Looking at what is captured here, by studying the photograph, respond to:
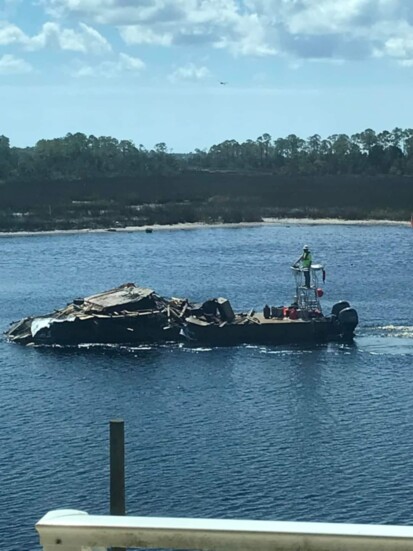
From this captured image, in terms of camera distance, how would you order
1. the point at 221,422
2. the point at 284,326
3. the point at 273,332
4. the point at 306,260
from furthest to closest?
the point at 273,332
the point at 284,326
the point at 306,260
the point at 221,422

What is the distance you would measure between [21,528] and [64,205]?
132 meters

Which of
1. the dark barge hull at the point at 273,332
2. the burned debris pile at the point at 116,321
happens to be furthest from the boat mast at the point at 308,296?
the burned debris pile at the point at 116,321

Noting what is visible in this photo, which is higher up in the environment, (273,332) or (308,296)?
(308,296)

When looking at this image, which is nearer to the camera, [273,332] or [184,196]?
[273,332]

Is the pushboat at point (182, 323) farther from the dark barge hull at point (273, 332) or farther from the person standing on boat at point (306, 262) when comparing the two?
the person standing on boat at point (306, 262)

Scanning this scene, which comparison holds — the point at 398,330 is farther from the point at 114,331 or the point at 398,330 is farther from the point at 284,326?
the point at 114,331

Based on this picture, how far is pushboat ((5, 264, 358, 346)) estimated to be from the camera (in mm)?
61281

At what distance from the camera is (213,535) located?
510cm

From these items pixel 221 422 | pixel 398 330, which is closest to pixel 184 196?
pixel 398 330

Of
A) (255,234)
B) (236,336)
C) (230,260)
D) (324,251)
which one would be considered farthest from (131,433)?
(255,234)

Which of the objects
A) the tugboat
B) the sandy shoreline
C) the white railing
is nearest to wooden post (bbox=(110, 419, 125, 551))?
the white railing

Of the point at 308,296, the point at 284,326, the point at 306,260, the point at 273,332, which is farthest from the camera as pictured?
the point at 273,332

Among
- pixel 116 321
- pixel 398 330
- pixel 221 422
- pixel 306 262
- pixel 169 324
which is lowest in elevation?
pixel 221 422

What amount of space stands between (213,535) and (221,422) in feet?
129
